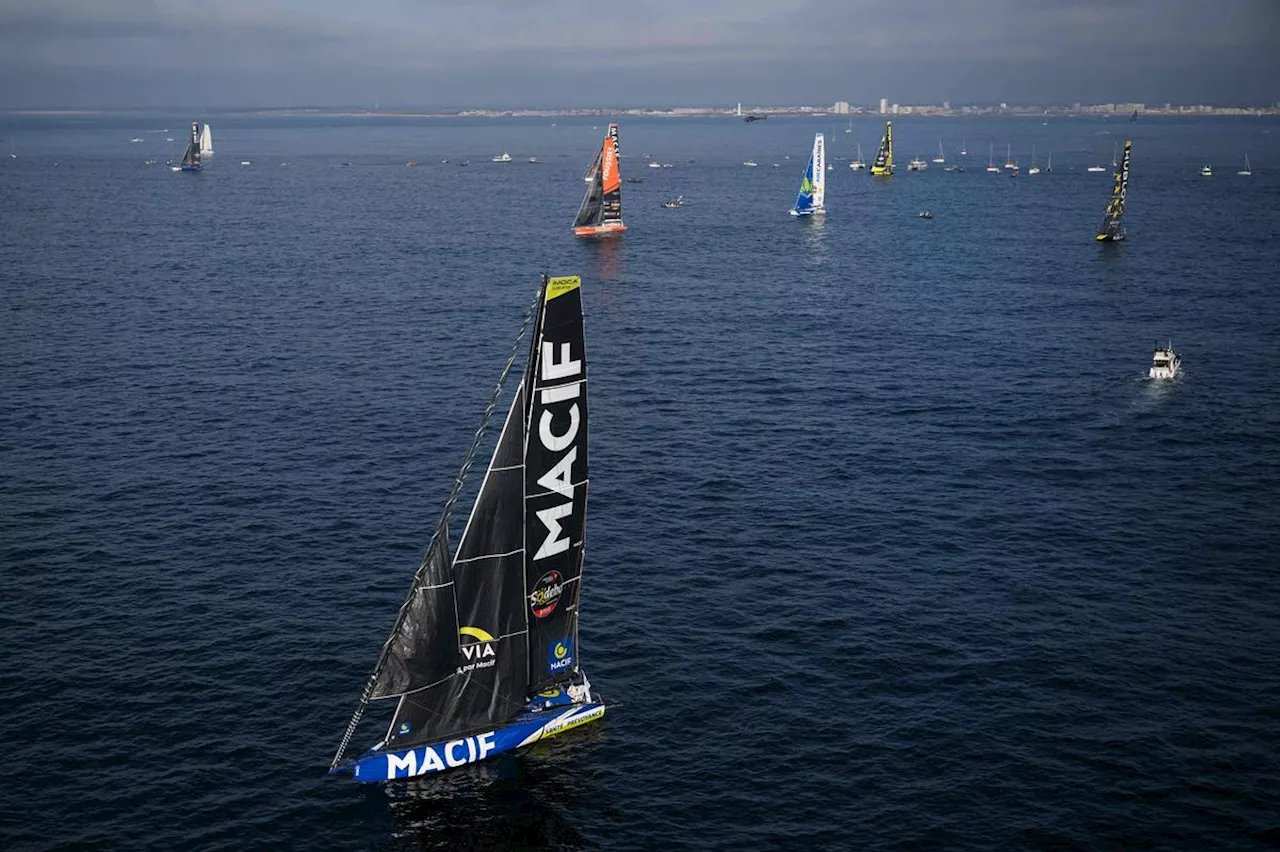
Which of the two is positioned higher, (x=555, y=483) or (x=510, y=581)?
(x=555, y=483)

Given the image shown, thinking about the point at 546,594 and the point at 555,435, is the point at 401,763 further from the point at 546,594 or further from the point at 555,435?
the point at 555,435

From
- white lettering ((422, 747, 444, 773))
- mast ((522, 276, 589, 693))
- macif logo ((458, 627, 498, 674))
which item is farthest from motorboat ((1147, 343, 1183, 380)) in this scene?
white lettering ((422, 747, 444, 773))

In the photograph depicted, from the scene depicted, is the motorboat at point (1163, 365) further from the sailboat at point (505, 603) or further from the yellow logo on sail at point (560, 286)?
the yellow logo on sail at point (560, 286)

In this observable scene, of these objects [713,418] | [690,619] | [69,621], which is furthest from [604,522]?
[69,621]

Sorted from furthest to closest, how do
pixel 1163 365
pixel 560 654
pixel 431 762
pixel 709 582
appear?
1. pixel 1163 365
2. pixel 709 582
3. pixel 560 654
4. pixel 431 762

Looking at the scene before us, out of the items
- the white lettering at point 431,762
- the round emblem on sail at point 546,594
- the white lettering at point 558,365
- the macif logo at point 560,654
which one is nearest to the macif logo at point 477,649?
the round emblem on sail at point 546,594

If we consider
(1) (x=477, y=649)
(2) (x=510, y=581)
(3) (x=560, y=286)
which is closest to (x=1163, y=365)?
(2) (x=510, y=581)
